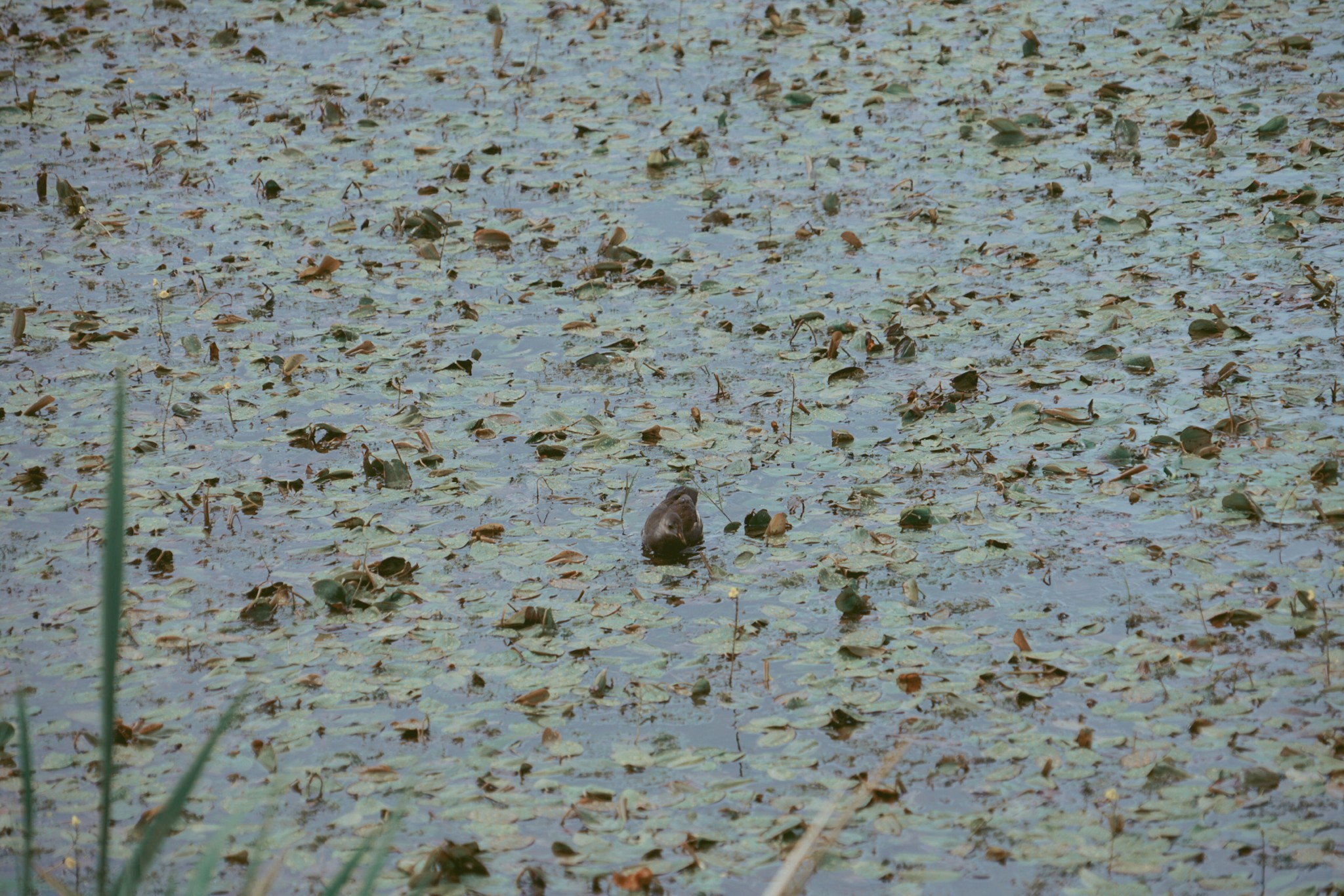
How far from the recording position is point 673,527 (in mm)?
3732

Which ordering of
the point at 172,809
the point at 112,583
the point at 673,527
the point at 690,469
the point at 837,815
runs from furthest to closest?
the point at 690,469 < the point at 673,527 < the point at 837,815 < the point at 172,809 < the point at 112,583

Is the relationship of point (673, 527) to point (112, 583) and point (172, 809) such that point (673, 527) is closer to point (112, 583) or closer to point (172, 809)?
point (172, 809)

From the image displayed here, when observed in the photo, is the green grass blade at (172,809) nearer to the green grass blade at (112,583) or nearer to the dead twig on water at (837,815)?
the green grass blade at (112,583)

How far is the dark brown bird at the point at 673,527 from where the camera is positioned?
3732mm

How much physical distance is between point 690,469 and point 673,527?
517 millimetres

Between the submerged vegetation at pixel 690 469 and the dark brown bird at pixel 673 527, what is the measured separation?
57 millimetres

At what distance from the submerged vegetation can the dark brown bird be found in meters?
0.06

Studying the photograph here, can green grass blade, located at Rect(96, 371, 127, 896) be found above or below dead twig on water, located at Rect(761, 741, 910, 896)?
above

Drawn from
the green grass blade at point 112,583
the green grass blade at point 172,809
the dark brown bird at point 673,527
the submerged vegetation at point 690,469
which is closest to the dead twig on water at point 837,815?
the submerged vegetation at point 690,469

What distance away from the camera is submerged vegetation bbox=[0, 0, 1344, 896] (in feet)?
9.25

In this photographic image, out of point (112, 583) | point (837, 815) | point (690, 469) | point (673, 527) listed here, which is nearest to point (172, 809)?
point (112, 583)

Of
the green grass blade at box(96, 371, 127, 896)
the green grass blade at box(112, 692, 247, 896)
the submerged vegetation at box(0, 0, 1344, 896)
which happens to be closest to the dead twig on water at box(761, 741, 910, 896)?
the submerged vegetation at box(0, 0, 1344, 896)

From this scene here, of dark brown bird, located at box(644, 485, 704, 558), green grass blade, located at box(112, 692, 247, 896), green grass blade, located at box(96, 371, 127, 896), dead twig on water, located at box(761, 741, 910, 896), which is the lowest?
dead twig on water, located at box(761, 741, 910, 896)

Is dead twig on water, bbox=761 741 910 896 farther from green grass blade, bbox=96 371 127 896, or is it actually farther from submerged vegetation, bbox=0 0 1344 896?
green grass blade, bbox=96 371 127 896
